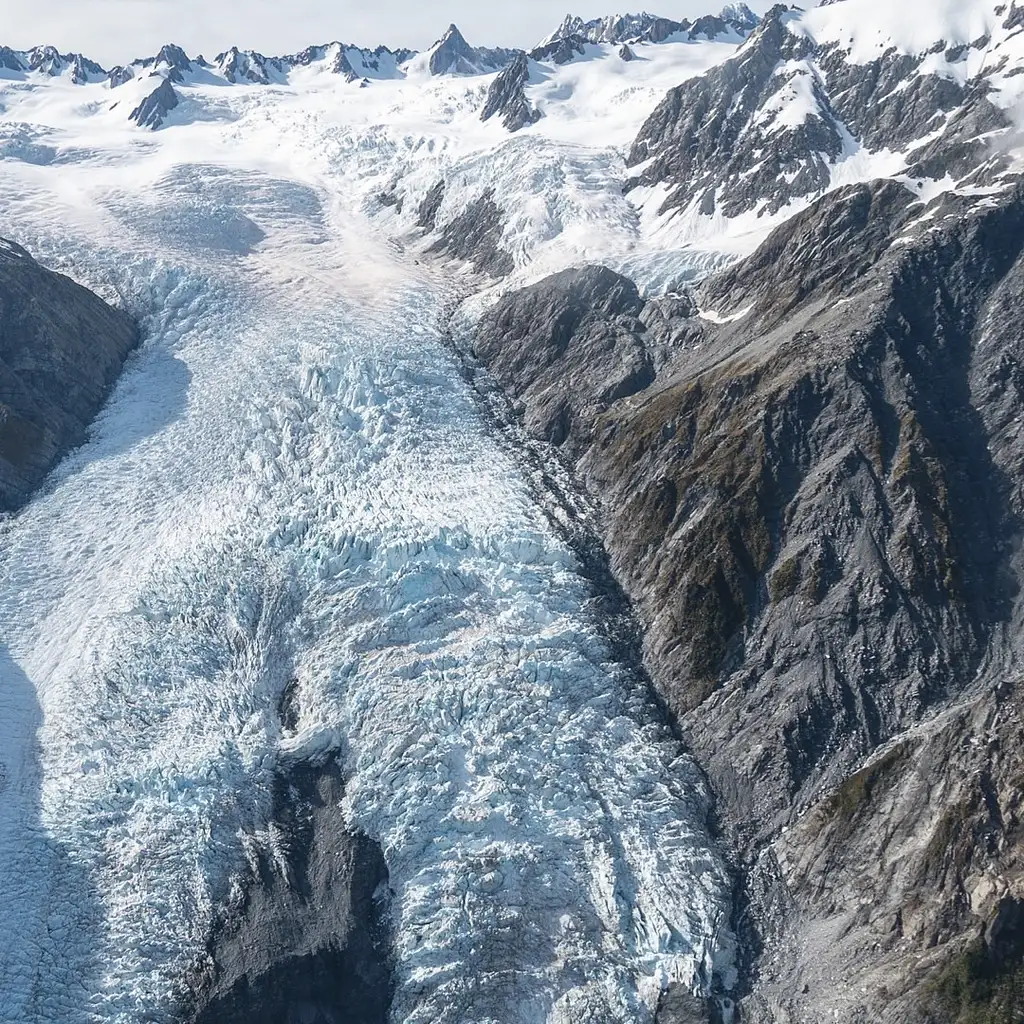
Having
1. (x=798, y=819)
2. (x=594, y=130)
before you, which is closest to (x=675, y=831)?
(x=798, y=819)

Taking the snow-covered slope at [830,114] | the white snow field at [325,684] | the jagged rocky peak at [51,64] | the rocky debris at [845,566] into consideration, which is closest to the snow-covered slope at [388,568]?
the white snow field at [325,684]

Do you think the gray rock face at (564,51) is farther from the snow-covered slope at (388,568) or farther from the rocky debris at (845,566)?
the rocky debris at (845,566)

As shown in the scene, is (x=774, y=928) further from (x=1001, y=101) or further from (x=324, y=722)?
(x=1001, y=101)

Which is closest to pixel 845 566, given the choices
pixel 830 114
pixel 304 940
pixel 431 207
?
pixel 304 940

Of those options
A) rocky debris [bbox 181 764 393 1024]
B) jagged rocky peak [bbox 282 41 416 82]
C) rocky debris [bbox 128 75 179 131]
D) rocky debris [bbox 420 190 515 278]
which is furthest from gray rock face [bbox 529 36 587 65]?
rocky debris [bbox 181 764 393 1024]

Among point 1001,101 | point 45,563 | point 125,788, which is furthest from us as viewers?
point 1001,101

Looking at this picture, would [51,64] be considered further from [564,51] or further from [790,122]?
[790,122]
